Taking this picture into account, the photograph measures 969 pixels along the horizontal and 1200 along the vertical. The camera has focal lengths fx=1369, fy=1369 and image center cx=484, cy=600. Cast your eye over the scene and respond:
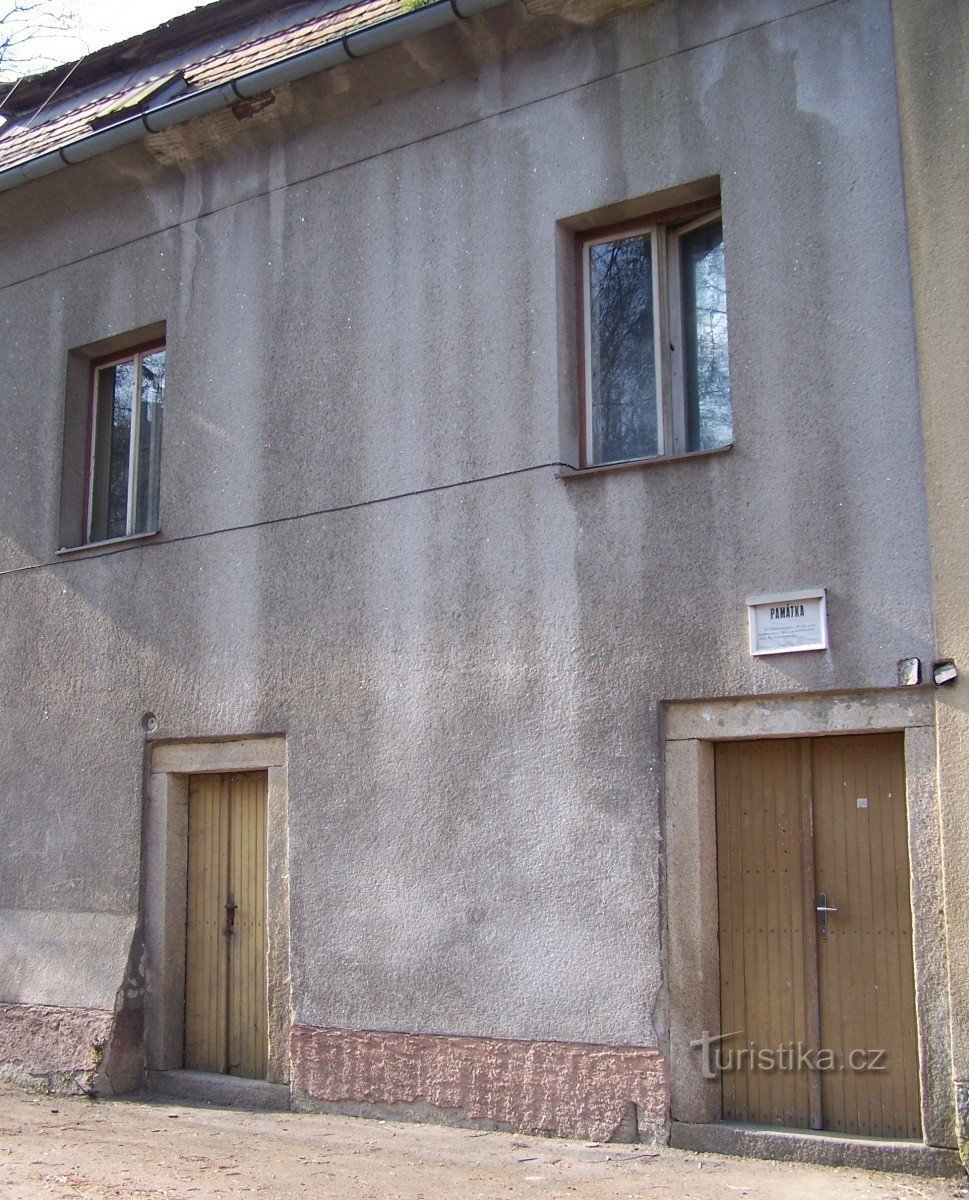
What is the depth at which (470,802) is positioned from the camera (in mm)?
7172

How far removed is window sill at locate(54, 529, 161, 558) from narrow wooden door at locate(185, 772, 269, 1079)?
159 centimetres

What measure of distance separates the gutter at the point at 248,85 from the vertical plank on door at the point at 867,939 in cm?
447

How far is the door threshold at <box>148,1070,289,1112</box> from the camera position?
Result: 25.4 feet

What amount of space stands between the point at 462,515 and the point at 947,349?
2651mm

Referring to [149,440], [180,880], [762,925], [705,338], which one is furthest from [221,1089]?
[705,338]

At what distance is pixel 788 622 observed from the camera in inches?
249

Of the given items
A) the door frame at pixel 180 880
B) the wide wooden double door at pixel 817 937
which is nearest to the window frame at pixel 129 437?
the door frame at pixel 180 880

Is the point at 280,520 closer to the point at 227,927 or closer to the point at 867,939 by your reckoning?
the point at 227,927

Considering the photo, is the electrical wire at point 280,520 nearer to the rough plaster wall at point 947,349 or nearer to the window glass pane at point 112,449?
the window glass pane at point 112,449

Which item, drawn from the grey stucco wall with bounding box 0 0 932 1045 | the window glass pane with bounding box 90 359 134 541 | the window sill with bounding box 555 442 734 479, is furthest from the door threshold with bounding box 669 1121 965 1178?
the window glass pane with bounding box 90 359 134 541

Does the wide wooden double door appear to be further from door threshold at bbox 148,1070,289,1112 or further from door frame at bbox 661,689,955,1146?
door threshold at bbox 148,1070,289,1112

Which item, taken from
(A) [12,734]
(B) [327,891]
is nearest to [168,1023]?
(B) [327,891]

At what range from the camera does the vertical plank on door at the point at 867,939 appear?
6051 millimetres

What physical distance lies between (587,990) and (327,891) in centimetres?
171
